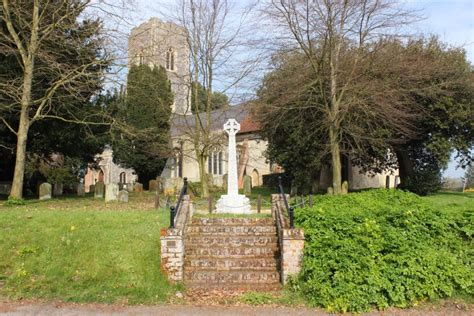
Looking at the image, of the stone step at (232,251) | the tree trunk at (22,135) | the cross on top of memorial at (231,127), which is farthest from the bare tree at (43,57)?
the stone step at (232,251)

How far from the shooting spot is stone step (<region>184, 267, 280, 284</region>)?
26.5 feet

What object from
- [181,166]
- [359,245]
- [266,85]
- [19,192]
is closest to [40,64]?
[19,192]

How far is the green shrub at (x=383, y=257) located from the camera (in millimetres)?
7039

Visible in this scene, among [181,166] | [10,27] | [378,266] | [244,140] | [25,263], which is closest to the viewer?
[378,266]

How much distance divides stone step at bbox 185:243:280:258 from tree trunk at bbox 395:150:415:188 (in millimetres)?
21669

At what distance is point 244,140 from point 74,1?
26111 mm

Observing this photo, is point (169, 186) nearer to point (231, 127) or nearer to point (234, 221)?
point (231, 127)

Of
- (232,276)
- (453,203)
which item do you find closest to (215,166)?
(453,203)

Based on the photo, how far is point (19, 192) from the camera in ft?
57.9

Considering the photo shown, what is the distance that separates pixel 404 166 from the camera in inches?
1126

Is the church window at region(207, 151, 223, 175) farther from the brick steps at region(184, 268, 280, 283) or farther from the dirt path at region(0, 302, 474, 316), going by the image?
the dirt path at region(0, 302, 474, 316)

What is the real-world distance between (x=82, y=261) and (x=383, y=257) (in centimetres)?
567

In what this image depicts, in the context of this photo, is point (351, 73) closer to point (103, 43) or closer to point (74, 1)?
point (103, 43)

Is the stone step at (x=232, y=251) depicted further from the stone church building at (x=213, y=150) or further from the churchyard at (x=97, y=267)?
the stone church building at (x=213, y=150)
